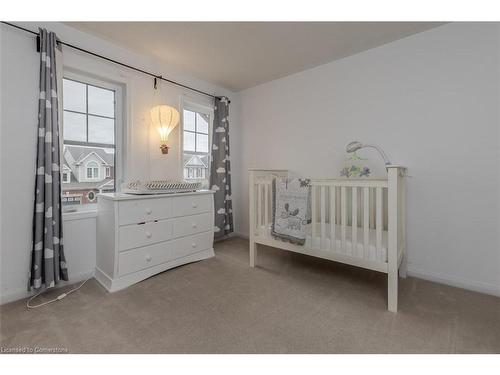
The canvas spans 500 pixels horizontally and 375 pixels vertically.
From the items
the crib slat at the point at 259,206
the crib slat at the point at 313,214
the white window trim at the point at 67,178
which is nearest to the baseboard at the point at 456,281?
the crib slat at the point at 313,214

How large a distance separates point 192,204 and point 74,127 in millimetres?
1277

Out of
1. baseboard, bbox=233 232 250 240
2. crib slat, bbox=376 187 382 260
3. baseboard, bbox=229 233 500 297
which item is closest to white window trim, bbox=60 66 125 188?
baseboard, bbox=233 232 250 240

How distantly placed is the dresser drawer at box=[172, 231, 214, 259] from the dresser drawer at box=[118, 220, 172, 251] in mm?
137

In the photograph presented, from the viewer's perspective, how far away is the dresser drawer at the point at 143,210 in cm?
186

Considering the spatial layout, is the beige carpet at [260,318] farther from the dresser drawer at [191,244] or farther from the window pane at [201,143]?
the window pane at [201,143]

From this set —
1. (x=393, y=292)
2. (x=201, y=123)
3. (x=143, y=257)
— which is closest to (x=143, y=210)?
(x=143, y=257)

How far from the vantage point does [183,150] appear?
286 cm

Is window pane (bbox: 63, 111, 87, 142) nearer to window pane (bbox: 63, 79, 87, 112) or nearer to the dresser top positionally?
window pane (bbox: 63, 79, 87, 112)

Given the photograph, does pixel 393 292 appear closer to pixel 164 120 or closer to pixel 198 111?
pixel 164 120

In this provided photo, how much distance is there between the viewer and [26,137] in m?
1.72

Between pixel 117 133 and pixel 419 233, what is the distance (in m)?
3.11
